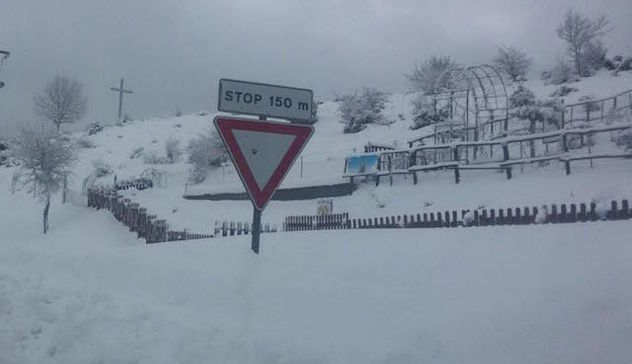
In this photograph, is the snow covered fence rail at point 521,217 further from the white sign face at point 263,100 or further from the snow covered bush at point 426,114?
the snow covered bush at point 426,114

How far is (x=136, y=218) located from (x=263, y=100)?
1463cm

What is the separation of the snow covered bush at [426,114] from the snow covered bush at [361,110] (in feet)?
10.3

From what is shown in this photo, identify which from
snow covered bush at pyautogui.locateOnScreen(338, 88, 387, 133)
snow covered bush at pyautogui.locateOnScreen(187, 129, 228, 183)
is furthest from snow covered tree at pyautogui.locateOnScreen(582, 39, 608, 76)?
snow covered bush at pyautogui.locateOnScreen(187, 129, 228, 183)

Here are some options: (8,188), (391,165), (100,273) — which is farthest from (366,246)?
(8,188)

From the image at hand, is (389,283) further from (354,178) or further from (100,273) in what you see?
(354,178)

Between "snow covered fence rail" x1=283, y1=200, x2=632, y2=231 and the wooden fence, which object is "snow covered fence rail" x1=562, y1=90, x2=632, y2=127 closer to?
the wooden fence

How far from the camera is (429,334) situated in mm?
5477

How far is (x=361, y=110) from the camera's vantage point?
141 ft

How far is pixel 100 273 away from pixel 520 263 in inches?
190

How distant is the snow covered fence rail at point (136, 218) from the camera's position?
53.9ft

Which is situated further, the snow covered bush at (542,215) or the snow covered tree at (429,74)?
the snow covered tree at (429,74)

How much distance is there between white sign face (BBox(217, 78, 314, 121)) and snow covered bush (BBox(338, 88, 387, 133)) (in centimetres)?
3507

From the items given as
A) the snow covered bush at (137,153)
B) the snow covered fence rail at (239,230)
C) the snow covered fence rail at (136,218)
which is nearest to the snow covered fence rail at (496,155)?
the snow covered fence rail at (239,230)

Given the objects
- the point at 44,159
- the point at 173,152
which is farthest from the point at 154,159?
the point at 44,159
